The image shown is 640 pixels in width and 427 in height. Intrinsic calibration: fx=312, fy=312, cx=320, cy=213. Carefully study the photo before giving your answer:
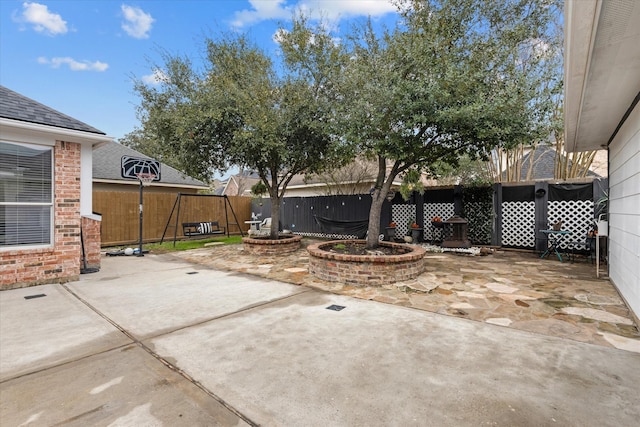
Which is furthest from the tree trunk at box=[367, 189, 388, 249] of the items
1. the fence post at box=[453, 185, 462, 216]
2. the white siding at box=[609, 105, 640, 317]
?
the fence post at box=[453, 185, 462, 216]

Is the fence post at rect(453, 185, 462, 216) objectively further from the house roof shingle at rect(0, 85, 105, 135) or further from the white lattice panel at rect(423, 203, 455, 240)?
the house roof shingle at rect(0, 85, 105, 135)

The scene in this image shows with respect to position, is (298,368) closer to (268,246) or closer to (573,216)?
(268,246)

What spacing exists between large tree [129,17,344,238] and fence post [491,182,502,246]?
4.73 m

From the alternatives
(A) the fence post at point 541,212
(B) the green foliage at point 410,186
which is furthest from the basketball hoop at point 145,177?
(A) the fence post at point 541,212

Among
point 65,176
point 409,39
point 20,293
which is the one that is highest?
point 409,39

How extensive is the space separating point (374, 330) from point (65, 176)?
18.8 feet

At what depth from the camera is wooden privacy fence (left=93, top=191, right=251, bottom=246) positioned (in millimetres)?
10297

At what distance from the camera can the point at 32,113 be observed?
513 centimetres

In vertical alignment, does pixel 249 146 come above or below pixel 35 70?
below

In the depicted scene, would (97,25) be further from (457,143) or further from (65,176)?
(457,143)

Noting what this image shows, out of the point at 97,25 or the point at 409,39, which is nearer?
the point at 409,39

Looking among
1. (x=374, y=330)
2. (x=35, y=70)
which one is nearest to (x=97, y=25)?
(x=35, y=70)

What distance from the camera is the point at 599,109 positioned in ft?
13.1

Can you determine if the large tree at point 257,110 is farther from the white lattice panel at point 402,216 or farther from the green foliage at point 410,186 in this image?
the white lattice panel at point 402,216
